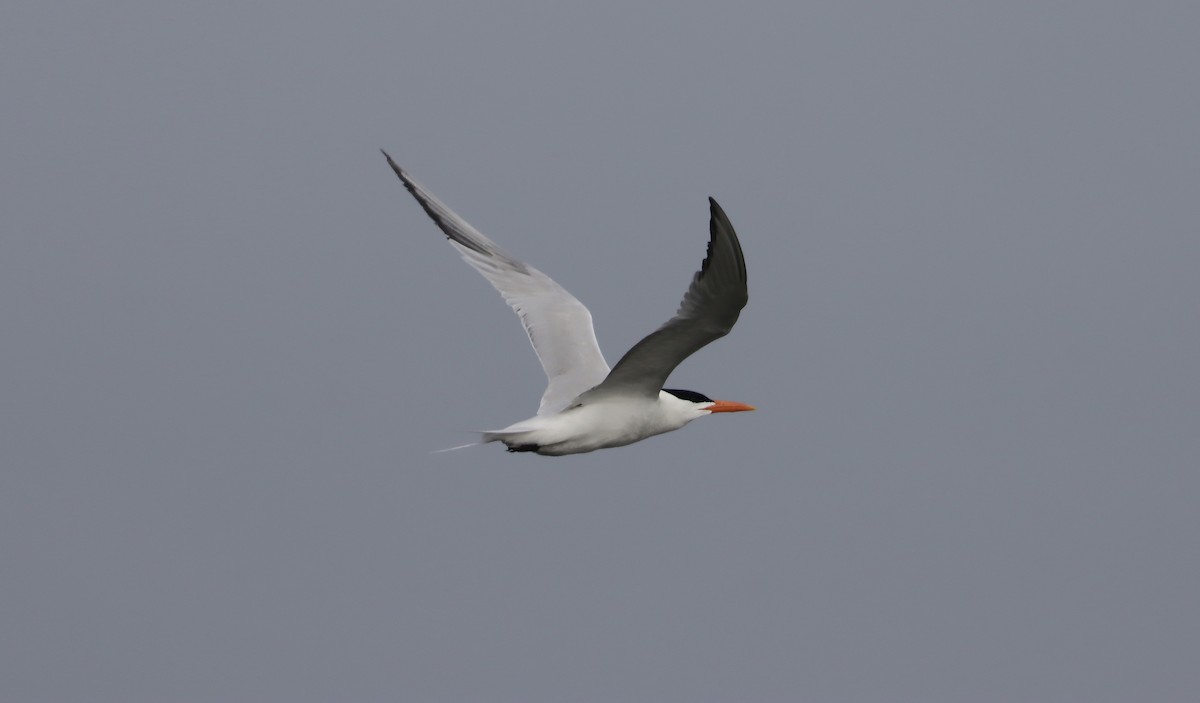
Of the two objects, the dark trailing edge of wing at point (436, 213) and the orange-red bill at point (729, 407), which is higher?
the dark trailing edge of wing at point (436, 213)

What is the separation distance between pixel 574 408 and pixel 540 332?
1.67m

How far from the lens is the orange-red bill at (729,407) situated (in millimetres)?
11492

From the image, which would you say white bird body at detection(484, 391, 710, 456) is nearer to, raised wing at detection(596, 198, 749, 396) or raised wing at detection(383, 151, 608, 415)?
raised wing at detection(596, 198, 749, 396)

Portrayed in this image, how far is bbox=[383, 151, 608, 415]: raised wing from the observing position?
1177 centimetres

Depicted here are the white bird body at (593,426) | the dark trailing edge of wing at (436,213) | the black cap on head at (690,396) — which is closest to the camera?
the white bird body at (593,426)

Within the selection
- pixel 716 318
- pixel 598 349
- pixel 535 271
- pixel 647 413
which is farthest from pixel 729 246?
pixel 535 271

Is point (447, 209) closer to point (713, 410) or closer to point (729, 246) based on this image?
point (713, 410)

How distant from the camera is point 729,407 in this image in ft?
37.9

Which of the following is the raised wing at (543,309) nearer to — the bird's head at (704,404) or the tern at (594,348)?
the tern at (594,348)

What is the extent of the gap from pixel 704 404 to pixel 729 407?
0.27 m

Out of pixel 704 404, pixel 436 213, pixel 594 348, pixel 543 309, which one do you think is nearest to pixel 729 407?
pixel 704 404

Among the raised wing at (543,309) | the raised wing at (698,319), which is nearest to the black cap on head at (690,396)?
the raised wing at (698,319)

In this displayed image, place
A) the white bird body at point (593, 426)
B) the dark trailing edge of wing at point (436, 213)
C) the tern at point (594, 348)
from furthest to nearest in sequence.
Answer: the dark trailing edge of wing at point (436, 213)
the white bird body at point (593, 426)
the tern at point (594, 348)

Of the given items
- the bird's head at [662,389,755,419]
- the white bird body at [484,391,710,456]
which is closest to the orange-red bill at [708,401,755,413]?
the bird's head at [662,389,755,419]
